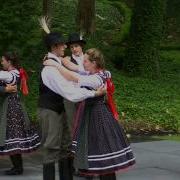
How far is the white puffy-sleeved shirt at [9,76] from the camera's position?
783 centimetres

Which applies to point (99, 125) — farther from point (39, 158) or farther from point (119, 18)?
point (119, 18)

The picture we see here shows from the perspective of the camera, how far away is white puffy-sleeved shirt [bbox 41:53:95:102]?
6.30m

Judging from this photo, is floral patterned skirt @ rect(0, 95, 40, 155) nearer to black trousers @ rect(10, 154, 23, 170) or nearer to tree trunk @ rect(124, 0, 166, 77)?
black trousers @ rect(10, 154, 23, 170)

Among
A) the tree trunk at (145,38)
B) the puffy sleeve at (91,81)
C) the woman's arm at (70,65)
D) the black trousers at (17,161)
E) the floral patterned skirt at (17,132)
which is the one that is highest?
the tree trunk at (145,38)

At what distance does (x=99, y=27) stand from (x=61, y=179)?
1676cm

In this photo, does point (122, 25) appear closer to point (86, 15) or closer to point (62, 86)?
point (86, 15)

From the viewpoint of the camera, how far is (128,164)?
650 cm

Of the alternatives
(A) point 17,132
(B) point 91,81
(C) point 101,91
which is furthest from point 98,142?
(A) point 17,132

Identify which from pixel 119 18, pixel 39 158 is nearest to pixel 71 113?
pixel 39 158

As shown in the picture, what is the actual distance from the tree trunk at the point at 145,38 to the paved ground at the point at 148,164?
6665mm

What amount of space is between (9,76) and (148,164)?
243cm

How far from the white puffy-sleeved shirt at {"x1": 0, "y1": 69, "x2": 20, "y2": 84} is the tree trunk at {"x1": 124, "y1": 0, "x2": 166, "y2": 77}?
9193 mm

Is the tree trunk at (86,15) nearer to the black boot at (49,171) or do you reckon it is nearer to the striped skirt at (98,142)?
the black boot at (49,171)

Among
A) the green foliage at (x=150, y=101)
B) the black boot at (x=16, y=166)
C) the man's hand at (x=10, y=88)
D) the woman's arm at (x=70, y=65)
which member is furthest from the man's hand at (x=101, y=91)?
the green foliage at (x=150, y=101)
